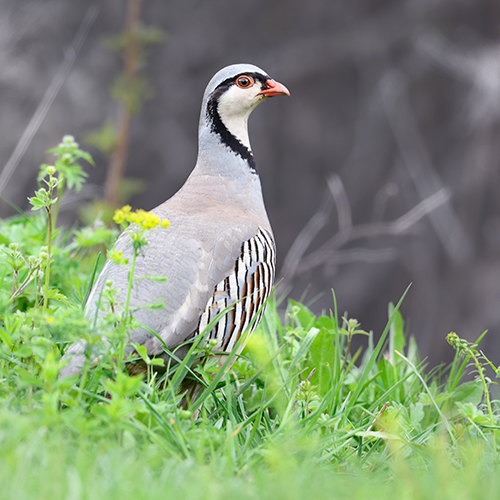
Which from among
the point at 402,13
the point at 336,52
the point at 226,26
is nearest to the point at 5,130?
the point at 226,26

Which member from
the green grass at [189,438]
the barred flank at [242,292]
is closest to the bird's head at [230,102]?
the barred flank at [242,292]

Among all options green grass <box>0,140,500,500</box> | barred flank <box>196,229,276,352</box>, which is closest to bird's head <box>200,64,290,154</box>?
barred flank <box>196,229,276,352</box>

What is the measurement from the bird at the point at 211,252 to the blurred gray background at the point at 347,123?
7.80 m

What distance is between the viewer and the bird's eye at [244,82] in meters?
4.09

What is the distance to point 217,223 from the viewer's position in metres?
3.35

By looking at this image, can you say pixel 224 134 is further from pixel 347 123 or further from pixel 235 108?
pixel 347 123

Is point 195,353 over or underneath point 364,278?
over

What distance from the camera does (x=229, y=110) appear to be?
159 inches

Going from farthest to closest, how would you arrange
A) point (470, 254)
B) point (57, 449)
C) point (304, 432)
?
point (470, 254)
point (304, 432)
point (57, 449)

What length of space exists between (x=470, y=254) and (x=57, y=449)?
11271 millimetres

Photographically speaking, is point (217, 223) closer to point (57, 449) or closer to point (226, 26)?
point (57, 449)

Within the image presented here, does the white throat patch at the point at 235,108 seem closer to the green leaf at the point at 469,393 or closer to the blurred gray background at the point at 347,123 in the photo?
the green leaf at the point at 469,393

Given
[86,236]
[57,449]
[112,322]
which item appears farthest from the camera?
[86,236]

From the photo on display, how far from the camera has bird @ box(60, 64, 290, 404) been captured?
9.27 feet
